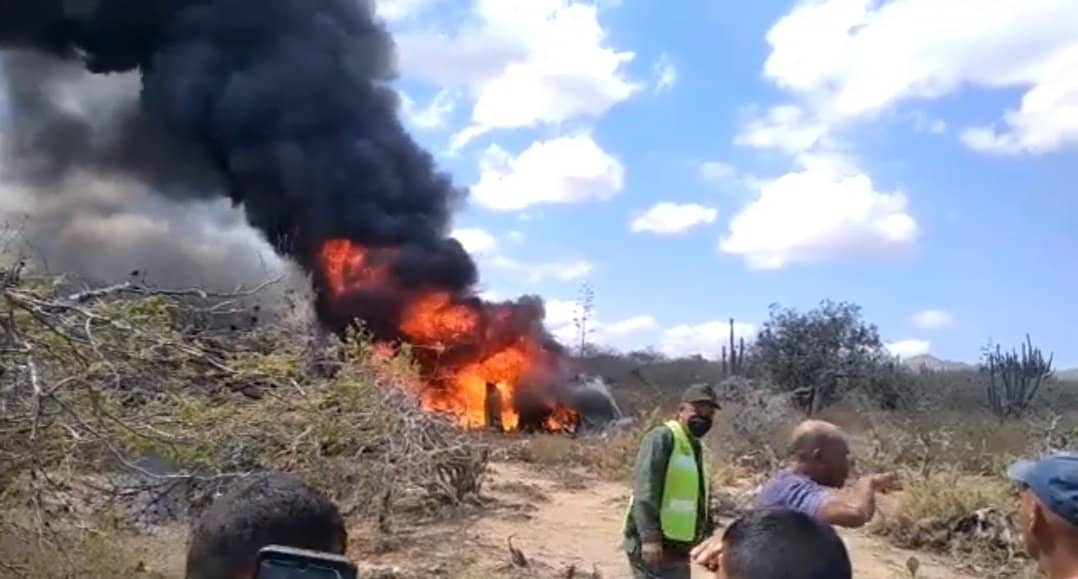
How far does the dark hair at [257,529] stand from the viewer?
177cm

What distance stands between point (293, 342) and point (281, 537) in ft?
25.0

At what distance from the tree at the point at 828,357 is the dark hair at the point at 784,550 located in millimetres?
23128

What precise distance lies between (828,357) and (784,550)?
80.5 ft

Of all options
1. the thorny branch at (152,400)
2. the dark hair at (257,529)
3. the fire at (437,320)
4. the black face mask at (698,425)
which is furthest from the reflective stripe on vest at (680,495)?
the fire at (437,320)

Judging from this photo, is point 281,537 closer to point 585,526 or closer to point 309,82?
point 585,526

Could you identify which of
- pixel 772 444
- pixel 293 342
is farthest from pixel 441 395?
pixel 293 342

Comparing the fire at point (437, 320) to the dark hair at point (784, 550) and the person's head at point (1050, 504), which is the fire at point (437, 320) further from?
the dark hair at point (784, 550)

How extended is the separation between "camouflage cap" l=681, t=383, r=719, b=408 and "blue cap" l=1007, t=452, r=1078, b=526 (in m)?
3.28

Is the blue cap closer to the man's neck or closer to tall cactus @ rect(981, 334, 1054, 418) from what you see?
the man's neck

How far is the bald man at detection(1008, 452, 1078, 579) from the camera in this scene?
2303 millimetres

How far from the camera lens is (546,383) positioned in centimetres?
2466

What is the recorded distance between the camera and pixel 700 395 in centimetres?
568

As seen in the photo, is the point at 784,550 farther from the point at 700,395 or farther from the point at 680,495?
the point at 700,395

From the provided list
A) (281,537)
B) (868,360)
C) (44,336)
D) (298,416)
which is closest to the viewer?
(281,537)
